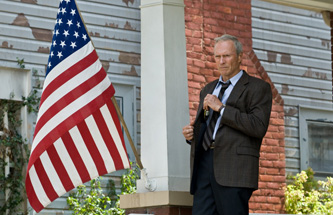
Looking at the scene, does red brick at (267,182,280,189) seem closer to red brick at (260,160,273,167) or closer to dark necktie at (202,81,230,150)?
red brick at (260,160,273,167)

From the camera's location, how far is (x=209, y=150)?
455cm

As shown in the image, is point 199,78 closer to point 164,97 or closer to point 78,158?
point 164,97

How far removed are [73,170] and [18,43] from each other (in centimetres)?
400

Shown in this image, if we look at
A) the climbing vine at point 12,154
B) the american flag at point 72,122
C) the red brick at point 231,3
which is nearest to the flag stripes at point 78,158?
the american flag at point 72,122

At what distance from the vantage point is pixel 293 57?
11180 mm

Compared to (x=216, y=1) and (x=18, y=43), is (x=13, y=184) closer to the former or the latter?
(x=18, y=43)

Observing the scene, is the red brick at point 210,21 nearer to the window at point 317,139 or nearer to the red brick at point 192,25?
the red brick at point 192,25

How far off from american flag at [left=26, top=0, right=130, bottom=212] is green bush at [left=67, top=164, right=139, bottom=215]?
369 cm

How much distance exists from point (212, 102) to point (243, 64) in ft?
14.7

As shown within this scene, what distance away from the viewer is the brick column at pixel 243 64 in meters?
7.67

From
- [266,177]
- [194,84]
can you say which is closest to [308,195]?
[266,177]

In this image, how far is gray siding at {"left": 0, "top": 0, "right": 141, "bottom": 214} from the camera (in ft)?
29.1

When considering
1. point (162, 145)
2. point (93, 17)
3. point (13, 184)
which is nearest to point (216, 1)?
point (93, 17)

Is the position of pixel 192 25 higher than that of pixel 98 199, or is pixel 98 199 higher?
pixel 192 25
